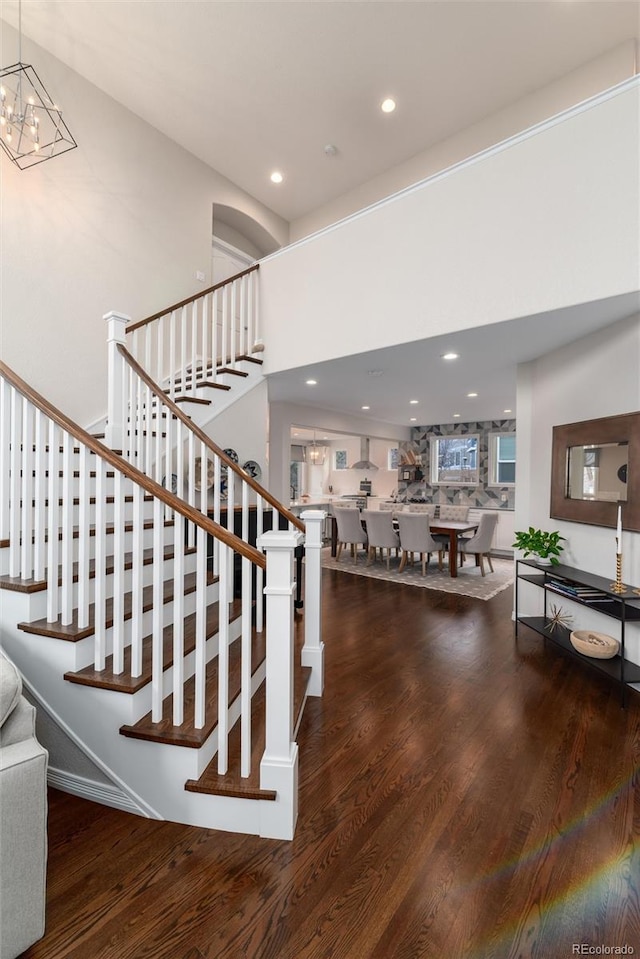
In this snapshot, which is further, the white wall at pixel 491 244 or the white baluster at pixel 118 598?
the white wall at pixel 491 244

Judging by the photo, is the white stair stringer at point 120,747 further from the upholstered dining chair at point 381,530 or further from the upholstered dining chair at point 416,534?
the upholstered dining chair at point 381,530

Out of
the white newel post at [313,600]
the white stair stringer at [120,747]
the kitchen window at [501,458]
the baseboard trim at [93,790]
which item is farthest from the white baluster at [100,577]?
the kitchen window at [501,458]

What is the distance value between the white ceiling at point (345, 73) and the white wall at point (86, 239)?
229 millimetres

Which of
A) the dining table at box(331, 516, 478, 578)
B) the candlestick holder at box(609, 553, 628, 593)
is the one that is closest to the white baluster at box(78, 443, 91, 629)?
the candlestick holder at box(609, 553, 628, 593)

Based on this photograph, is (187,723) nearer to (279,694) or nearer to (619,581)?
(279,694)

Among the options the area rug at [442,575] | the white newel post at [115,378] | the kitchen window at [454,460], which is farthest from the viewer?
the kitchen window at [454,460]

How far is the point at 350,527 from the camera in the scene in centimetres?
706

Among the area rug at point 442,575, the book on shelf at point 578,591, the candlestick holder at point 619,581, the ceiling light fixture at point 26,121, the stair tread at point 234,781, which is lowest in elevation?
the area rug at point 442,575

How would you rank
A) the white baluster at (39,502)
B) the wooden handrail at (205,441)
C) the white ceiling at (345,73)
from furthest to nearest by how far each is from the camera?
the white ceiling at (345,73), the wooden handrail at (205,441), the white baluster at (39,502)

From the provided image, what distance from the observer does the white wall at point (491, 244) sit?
2.62 metres

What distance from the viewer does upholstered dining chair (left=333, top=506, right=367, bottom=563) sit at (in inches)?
275

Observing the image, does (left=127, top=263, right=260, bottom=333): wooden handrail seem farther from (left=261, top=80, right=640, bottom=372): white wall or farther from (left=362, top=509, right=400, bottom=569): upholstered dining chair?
(left=362, top=509, right=400, bottom=569): upholstered dining chair

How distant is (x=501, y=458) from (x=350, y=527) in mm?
3837
